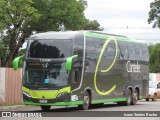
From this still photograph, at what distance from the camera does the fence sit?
2984cm

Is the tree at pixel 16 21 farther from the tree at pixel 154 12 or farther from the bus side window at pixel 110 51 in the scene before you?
the tree at pixel 154 12

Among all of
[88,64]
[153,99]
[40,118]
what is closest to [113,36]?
[88,64]

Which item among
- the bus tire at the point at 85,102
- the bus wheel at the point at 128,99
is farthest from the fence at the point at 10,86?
the bus tire at the point at 85,102

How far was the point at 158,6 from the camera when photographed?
240 ft

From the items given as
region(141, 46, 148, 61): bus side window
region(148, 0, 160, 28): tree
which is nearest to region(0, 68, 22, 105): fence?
region(141, 46, 148, 61): bus side window

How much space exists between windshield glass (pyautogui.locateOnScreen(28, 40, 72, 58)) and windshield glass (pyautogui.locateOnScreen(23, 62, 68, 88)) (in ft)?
1.40

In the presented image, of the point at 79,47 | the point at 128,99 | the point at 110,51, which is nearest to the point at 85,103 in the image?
the point at 79,47

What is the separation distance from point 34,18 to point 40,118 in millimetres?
24332

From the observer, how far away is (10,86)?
3058 cm

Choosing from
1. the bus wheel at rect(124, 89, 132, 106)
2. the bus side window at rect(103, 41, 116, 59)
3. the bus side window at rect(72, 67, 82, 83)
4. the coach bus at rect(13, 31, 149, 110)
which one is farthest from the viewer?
the bus wheel at rect(124, 89, 132, 106)

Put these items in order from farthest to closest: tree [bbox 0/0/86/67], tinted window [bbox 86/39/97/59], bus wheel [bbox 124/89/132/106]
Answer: tree [bbox 0/0/86/67] → bus wheel [bbox 124/89/132/106] → tinted window [bbox 86/39/97/59]

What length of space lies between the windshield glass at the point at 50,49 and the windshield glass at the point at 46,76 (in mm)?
427

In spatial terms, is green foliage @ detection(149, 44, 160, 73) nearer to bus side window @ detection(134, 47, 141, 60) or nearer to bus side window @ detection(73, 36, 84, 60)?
bus side window @ detection(134, 47, 141, 60)

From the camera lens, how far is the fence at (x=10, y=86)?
29.8m
